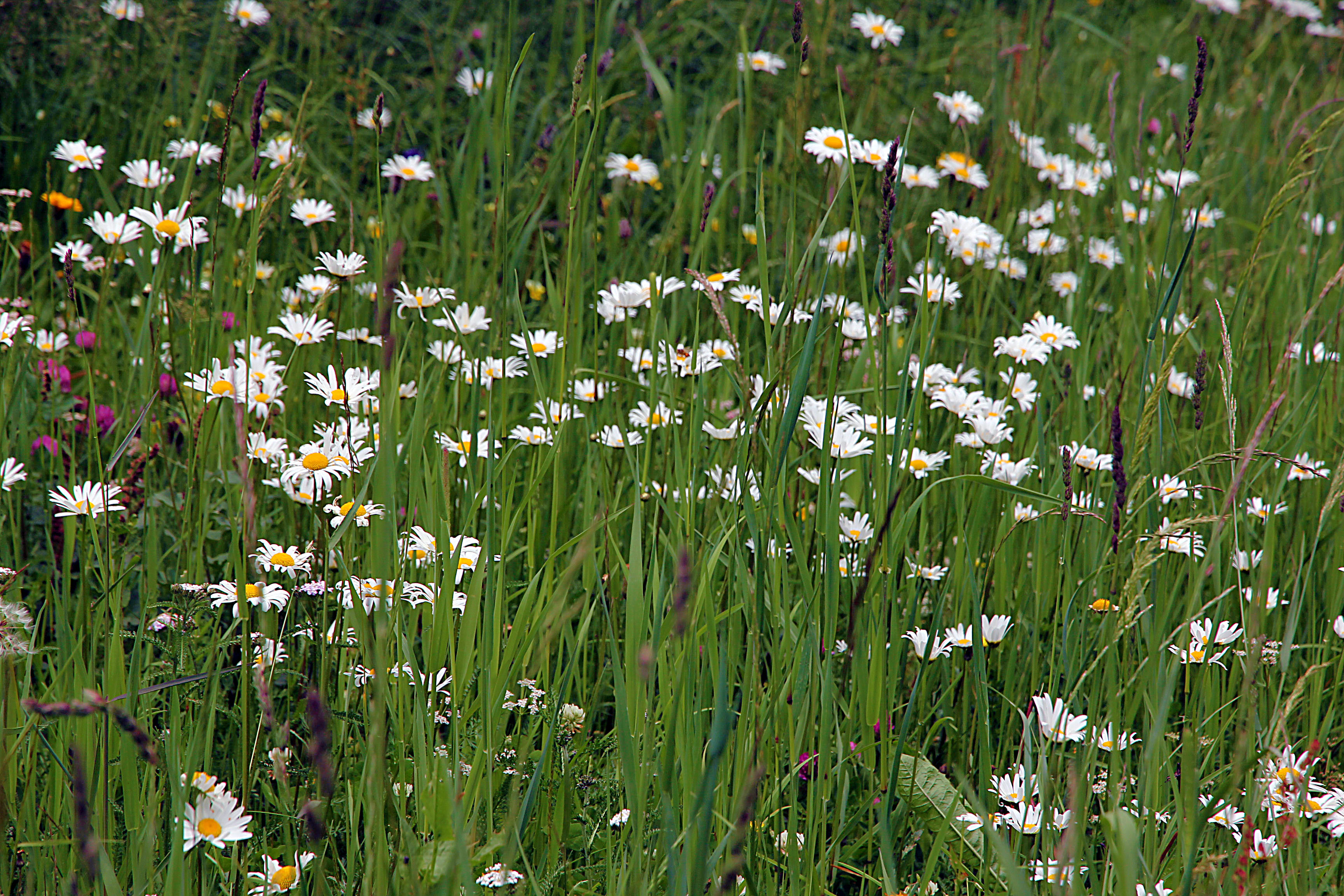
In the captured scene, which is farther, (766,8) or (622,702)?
(766,8)

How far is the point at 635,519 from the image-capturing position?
1367 millimetres

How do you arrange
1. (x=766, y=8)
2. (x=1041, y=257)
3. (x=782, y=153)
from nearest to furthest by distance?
(x=766, y=8), (x=1041, y=257), (x=782, y=153)

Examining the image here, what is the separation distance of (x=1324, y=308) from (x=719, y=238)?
168cm

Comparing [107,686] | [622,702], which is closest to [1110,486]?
[622,702]

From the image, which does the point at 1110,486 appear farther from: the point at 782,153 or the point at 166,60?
the point at 166,60

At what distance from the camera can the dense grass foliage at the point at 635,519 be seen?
1.19m

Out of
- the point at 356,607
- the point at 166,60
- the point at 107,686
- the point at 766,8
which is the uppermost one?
the point at 766,8

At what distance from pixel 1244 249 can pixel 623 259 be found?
2125mm

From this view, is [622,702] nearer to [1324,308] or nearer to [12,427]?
[12,427]

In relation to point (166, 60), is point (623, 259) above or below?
below

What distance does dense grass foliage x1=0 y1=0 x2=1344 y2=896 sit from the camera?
3.92 feet

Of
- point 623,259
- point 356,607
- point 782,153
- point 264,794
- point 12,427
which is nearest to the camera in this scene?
point 356,607

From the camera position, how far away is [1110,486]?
75.0 inches

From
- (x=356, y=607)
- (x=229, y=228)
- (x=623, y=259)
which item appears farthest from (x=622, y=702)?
(x=229, y=228)
